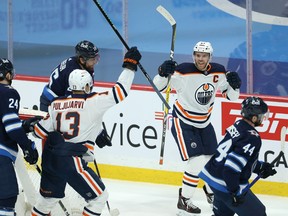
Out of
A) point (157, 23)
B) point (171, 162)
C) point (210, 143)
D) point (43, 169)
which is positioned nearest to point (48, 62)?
point (157, 23)

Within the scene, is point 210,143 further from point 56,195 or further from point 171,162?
point 56,195

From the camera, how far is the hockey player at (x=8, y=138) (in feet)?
17.5

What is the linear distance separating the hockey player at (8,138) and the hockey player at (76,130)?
8.1 inches

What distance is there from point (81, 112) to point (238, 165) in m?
1.02

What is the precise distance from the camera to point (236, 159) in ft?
17.3

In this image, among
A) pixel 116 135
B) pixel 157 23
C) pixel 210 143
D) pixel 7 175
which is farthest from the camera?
pixel 157 23

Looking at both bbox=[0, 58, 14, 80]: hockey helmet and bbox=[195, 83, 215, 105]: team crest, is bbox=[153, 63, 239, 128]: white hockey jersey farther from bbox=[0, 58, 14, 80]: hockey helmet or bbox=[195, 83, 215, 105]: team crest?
bbox=[0, 58, 14, 80]: hockey helmet

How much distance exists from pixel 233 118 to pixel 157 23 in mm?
1419

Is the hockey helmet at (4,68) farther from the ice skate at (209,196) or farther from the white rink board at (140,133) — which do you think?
the white rink board at (140,133)

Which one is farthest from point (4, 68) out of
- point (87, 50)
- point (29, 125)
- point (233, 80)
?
point (233, 80)

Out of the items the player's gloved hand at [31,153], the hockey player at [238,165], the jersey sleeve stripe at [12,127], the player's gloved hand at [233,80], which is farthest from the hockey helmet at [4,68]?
the player's gloved hand at [233,80]

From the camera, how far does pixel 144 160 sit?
777 cm

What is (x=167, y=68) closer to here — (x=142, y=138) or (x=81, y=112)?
(x=81, y=112)

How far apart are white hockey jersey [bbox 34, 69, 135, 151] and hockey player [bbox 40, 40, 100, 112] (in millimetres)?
805
